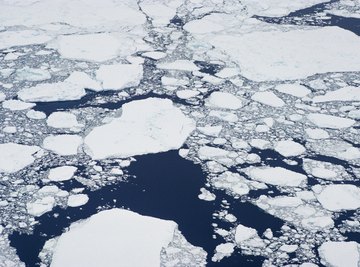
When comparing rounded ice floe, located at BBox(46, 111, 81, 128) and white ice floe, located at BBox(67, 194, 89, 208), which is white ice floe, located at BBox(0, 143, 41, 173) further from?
white ice floe, located at BBox(67, 194, 89, 208)

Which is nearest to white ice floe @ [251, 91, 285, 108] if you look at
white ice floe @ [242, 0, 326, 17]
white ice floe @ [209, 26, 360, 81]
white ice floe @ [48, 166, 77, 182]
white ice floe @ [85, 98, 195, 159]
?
white ice floe @ [209, 26, 360, 81]

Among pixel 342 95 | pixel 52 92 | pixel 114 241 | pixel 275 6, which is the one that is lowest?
pixel 114 241

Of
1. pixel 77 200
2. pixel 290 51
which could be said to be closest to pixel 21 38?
pixel 77 200

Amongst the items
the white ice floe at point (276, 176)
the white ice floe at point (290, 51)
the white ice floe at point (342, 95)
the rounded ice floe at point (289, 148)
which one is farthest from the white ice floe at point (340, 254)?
the white ice floe at point (290, 51)

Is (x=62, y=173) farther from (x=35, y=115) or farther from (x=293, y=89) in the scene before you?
(x=293, y=89)

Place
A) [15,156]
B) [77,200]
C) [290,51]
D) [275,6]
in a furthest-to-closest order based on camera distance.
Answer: [275,6]
[290,51]
[15,156]
[77,200]

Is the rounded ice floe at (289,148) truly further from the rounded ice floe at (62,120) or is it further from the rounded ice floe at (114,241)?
the rounded ice floe at (62,120)
